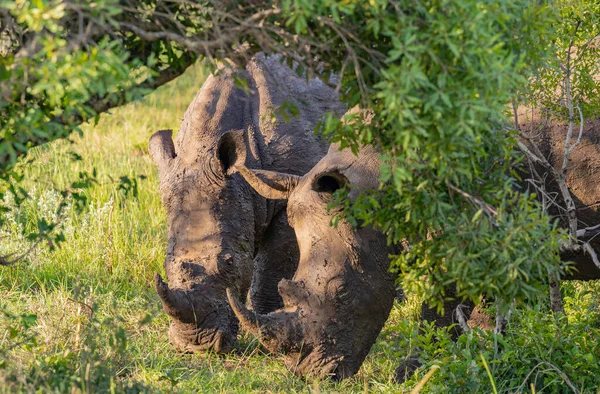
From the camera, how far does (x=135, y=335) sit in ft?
22.8

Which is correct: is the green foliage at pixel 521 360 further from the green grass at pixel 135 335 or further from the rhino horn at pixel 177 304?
the rhino horn at pixel 177 304

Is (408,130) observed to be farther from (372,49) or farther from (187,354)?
(187,354)

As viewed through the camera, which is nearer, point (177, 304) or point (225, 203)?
point (177, 304)

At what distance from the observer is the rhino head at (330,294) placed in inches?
225

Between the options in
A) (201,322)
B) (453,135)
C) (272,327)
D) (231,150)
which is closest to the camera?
(453,135)

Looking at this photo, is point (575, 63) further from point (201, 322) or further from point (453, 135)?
point (201, 322)

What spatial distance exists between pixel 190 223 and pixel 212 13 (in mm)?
2655

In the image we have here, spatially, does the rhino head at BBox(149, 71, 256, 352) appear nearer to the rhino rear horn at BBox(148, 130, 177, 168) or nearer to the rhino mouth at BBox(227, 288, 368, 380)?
the rhino rear horn at BBox(148, 130, 177, 168)

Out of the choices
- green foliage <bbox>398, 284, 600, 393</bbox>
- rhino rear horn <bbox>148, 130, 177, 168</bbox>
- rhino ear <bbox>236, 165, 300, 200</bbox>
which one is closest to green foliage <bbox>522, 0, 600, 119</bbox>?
green foliage <bbox>398, 284, 600, 393</bbox>

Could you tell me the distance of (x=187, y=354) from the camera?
654 cm

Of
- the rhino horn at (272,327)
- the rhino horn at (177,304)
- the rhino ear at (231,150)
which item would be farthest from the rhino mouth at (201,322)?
the rhino ear at (231,150)

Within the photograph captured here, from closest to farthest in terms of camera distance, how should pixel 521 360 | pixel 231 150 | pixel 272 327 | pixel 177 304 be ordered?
1. pixel 521 360
2. pixel 272 327
3. pixel 177 304
4. pixel 231 150

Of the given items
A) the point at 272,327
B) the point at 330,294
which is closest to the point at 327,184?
the point at 330,294

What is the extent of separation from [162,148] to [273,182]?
52.3 inches
